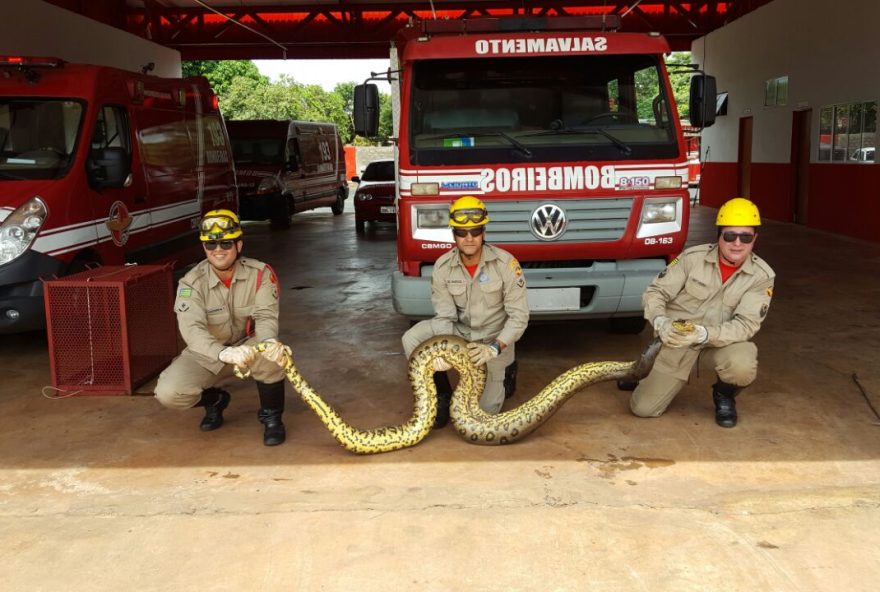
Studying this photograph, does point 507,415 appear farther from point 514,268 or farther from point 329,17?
point 329,17

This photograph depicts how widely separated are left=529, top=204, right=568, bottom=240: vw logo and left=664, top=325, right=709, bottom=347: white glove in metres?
1.50

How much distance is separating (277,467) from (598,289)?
2.63 metres

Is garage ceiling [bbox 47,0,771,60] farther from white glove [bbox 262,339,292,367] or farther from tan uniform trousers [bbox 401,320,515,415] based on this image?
white glove [bbox 262,339,292,367]

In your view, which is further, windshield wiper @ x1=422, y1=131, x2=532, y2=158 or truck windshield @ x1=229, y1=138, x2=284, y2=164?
truck windshield @ x1=229, y1=138, x2=284, y2=164

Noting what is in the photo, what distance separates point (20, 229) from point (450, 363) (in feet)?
12.0

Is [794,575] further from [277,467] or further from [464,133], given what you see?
[464,133]

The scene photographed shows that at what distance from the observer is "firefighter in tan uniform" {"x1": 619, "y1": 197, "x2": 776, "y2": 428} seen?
4641 mm

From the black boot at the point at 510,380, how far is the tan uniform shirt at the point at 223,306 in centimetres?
159

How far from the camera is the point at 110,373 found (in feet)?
18.9

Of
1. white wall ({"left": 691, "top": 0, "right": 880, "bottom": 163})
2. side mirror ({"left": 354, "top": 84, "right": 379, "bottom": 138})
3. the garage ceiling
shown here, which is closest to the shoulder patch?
side mirror ({"left": 354, "top": 84, "right": 379, "bottom": 138})

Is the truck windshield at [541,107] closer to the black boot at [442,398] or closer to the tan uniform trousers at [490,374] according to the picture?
the tan uniform trousers at [490,374]

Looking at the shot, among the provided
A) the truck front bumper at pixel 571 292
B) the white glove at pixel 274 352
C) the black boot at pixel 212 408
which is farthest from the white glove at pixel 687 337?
the black boot at pixel 212 408

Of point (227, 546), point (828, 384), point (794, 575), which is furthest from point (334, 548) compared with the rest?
point (828, 384)

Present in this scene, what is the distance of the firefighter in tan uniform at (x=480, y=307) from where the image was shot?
16.0 feet
